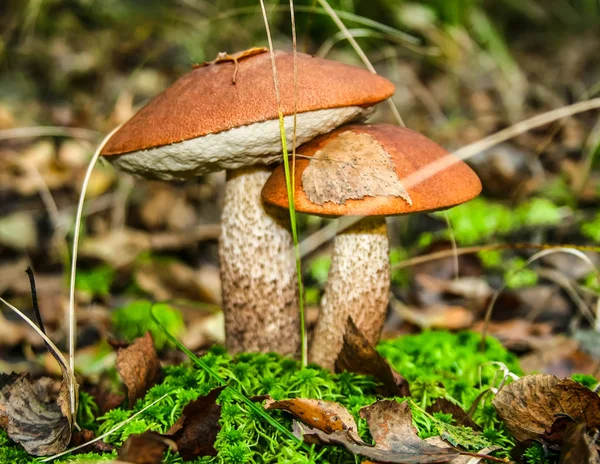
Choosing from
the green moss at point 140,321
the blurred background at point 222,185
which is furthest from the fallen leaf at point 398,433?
the green moss at point 140,321

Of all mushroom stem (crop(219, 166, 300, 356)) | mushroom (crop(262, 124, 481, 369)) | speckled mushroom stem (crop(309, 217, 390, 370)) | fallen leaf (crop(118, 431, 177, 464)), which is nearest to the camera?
fallen leaf (crop(118, 431, 177, 464))

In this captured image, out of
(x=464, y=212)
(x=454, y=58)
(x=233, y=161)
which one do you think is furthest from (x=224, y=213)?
(x=454, y=58)

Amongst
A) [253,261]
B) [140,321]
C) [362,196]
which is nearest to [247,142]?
[362,196]

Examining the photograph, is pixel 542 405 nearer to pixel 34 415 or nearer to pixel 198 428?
pixel 198 428

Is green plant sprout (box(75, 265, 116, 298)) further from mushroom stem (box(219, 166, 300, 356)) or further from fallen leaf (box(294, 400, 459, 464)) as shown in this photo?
fallen leaf (box(294, 400, 459, 464))

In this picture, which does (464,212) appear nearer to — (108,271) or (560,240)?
(560,240)

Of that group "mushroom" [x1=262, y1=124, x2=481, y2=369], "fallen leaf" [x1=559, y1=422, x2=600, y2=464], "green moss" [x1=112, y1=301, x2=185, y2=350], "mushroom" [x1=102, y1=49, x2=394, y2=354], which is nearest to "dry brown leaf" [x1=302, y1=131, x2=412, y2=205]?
"mushroom" [x1=262, y1=124, x2=481, y2=369]
